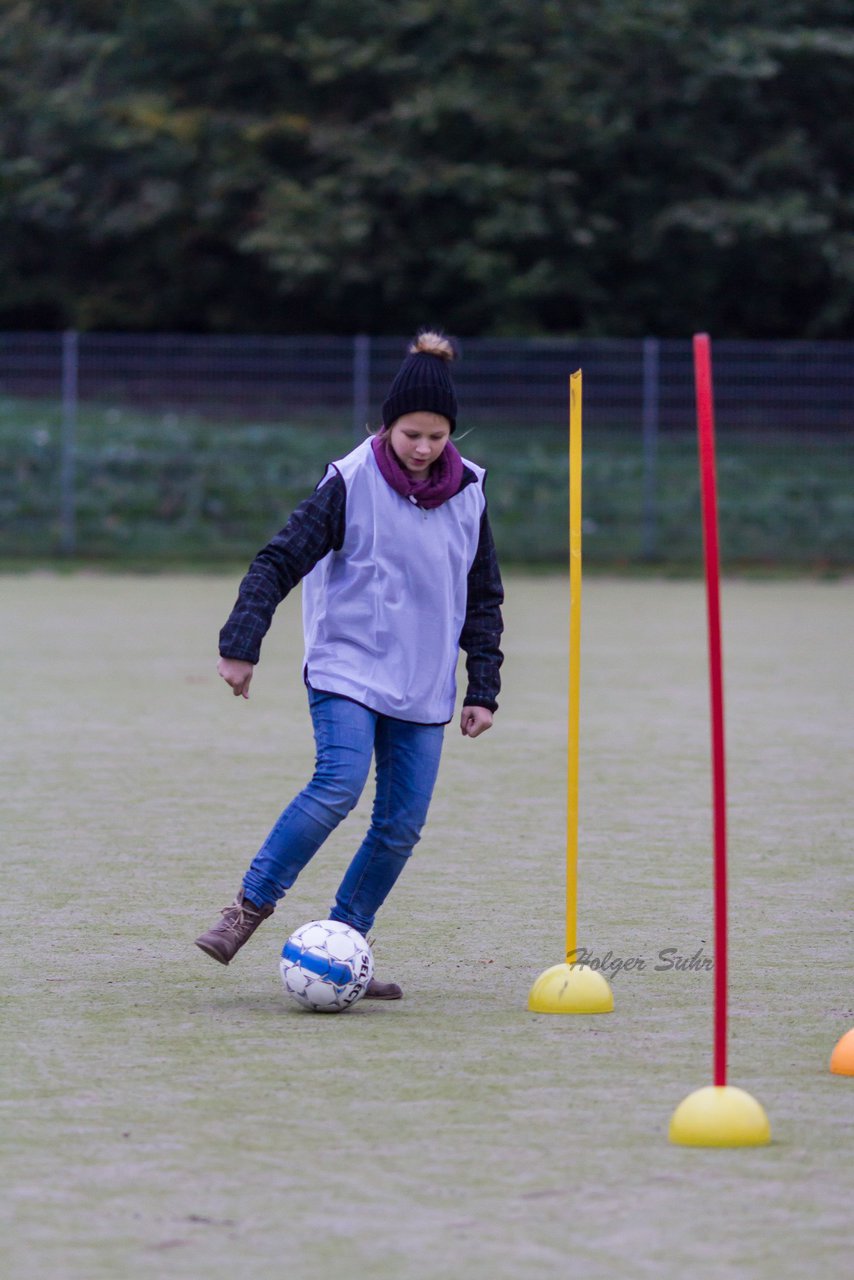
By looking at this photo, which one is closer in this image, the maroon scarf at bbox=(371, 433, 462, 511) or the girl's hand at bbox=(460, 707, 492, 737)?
the maroon scarf at bbox=(371, 433, 462, 511)

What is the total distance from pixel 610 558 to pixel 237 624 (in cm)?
1809

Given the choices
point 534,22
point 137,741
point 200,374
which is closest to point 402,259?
point 534,22

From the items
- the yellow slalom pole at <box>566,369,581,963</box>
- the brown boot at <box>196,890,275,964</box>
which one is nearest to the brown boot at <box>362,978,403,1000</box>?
the brown boot at <box>196,890,275,964</box>

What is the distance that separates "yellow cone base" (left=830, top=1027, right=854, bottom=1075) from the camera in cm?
457

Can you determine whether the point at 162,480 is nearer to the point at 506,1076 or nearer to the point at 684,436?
the point at 684,436

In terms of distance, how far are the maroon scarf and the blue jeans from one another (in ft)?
1.79

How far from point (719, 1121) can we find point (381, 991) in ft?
4.93

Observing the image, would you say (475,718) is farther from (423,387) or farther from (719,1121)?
(719,1121)

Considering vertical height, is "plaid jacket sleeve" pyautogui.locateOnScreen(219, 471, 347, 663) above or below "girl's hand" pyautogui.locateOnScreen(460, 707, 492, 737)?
above

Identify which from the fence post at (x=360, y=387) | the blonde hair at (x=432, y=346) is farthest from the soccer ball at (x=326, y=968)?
the fence post at (x=360, y=387)

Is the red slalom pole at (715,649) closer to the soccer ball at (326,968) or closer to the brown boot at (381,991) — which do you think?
the soccer ball at (326,968)

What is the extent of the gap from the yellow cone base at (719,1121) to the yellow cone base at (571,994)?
1139mm

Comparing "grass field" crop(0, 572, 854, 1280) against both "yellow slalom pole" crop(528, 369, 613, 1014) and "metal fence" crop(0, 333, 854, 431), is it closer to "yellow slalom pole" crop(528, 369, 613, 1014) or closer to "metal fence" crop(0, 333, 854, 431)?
"yellow slalom pole" crop(528, 369, 613, 1014)

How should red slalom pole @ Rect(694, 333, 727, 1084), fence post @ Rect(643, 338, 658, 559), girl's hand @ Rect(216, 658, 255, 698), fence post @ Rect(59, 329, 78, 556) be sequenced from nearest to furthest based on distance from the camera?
red slalom pole @ Rect(694, 333, 727, 1084) < girl's hand @ Rect(216, 658, 255, 698) < fence post @ Rect(59, 329, 78, 556) < fence post @ Rect(643, 338, 658, 559)
